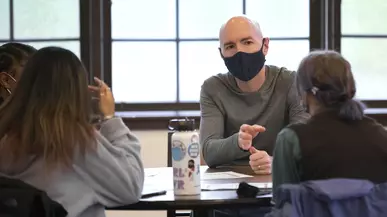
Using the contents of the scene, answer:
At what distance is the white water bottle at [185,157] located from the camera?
5.95ft

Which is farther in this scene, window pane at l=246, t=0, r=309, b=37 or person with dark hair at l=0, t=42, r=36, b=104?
window pane at l=246, t=0, r=309, b=37

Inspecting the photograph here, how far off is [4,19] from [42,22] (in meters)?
0.24

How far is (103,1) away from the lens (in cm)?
388

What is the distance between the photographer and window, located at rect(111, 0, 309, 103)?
3.94 m

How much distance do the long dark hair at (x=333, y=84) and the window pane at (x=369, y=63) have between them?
229 centimetres

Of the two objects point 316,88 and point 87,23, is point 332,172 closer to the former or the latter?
point 316,88

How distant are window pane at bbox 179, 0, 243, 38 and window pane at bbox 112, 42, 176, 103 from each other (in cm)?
15

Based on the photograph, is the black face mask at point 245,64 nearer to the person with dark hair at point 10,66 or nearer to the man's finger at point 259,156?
the man's finger at point 259,156

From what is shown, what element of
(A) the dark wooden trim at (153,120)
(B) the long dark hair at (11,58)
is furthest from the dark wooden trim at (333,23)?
(B) the long dark hair at (11,58)

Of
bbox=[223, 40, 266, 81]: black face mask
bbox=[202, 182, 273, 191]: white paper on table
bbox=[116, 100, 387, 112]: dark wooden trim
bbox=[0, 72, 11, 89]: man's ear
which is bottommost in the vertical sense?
bbox=[202, 182, 273, 191]: white paper on table

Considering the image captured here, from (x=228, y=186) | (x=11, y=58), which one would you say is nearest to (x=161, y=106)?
(x=11, y=58)

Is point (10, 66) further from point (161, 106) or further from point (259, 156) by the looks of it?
point (161, 106)

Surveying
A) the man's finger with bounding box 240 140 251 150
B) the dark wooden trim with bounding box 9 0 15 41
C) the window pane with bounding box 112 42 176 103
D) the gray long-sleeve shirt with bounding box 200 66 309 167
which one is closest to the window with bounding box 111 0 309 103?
the window pane with bounding box 112 42 176 103

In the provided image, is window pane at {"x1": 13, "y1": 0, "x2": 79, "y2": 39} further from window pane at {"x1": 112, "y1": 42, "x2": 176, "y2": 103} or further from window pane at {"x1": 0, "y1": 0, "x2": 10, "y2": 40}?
window pane at {"x1": 112, "y1": 42, "x2": 176, "y2": 103}
